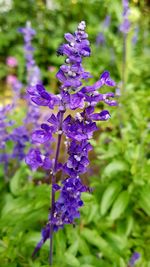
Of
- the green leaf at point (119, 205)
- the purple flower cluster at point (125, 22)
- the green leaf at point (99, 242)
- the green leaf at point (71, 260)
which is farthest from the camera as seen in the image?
the purple flower cluster at point (125, 22)

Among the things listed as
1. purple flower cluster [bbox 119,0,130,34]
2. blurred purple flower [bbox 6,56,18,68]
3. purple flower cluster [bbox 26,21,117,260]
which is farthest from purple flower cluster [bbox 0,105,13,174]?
blurred purple flower [bbox 6,56,18,68]

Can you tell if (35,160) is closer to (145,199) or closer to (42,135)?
(42,135)

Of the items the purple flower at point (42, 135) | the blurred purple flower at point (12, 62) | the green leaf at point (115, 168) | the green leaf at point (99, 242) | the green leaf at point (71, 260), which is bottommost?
the green leaf at point (71, 260)

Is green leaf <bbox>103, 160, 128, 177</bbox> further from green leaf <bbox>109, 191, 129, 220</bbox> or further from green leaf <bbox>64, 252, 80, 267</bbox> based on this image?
green leaf <bbox>64, 252, 80, 267</bbox>

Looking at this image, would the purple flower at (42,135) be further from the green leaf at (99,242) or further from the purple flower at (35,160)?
the green leaf at (99,242)

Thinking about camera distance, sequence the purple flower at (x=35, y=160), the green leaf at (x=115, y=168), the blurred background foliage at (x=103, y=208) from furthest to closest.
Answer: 1. the green leaf at (x=115, y=168)
2. the blurred background foliage at (x=103, y=208)
3. the purple flower at (x=35, y=160)

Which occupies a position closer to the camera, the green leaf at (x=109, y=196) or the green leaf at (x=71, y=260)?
the green leaf at (x=71, y=260)

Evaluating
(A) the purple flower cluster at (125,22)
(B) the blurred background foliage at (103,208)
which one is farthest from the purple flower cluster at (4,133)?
(A) the purple flower cluster at (125,22)

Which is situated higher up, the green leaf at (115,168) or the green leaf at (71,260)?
the green leaf at (115,168)
